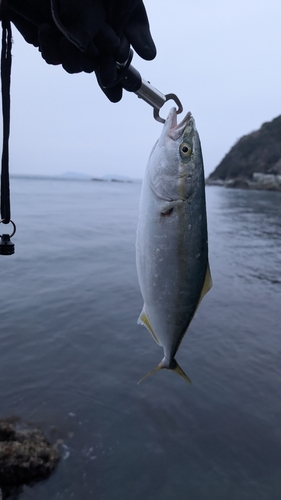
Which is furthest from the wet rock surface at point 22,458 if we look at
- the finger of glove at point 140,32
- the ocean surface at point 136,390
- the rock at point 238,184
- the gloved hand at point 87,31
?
the rock at point 238,184

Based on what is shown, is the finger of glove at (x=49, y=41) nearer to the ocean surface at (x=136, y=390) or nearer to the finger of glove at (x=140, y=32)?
the finger of glove at (x=140, y=32)

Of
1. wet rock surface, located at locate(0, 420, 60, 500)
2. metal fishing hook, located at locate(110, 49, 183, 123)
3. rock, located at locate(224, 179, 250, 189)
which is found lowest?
rock, located at locate(224, 179, 250, 189)

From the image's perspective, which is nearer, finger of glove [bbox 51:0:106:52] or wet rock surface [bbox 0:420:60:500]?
finger of glove [bbox 51:0:106:52]

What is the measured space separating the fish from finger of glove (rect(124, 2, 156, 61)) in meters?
0.70

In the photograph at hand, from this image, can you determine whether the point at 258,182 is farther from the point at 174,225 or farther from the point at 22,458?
the point at 174,225

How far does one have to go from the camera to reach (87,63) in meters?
2.54

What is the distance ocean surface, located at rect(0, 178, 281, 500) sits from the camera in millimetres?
4211

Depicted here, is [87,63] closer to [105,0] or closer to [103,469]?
[105,0]

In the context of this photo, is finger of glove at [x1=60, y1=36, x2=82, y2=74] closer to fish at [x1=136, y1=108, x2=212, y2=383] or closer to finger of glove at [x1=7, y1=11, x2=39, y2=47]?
finger of glove at [x1=7, y1=11, x2=39, y2=47]

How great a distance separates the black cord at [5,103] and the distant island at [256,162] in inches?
2802

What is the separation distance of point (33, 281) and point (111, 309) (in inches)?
115

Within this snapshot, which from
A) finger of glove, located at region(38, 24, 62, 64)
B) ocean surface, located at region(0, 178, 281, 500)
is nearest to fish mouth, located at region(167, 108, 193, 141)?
finger of glove, located at region(38, 24, 62, 64)

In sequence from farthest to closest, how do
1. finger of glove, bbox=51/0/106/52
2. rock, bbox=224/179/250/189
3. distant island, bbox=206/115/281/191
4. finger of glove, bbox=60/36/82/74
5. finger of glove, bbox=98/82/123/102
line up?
rock, bbox=224/179/250/189, distant island, bbox=206/115/281/191, finger of glove, bbox=98/82/123/102, finger of glove, bbox=60/36/82/74, finger of glove, bbox=51/0/106/52

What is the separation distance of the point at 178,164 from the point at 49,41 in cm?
125
